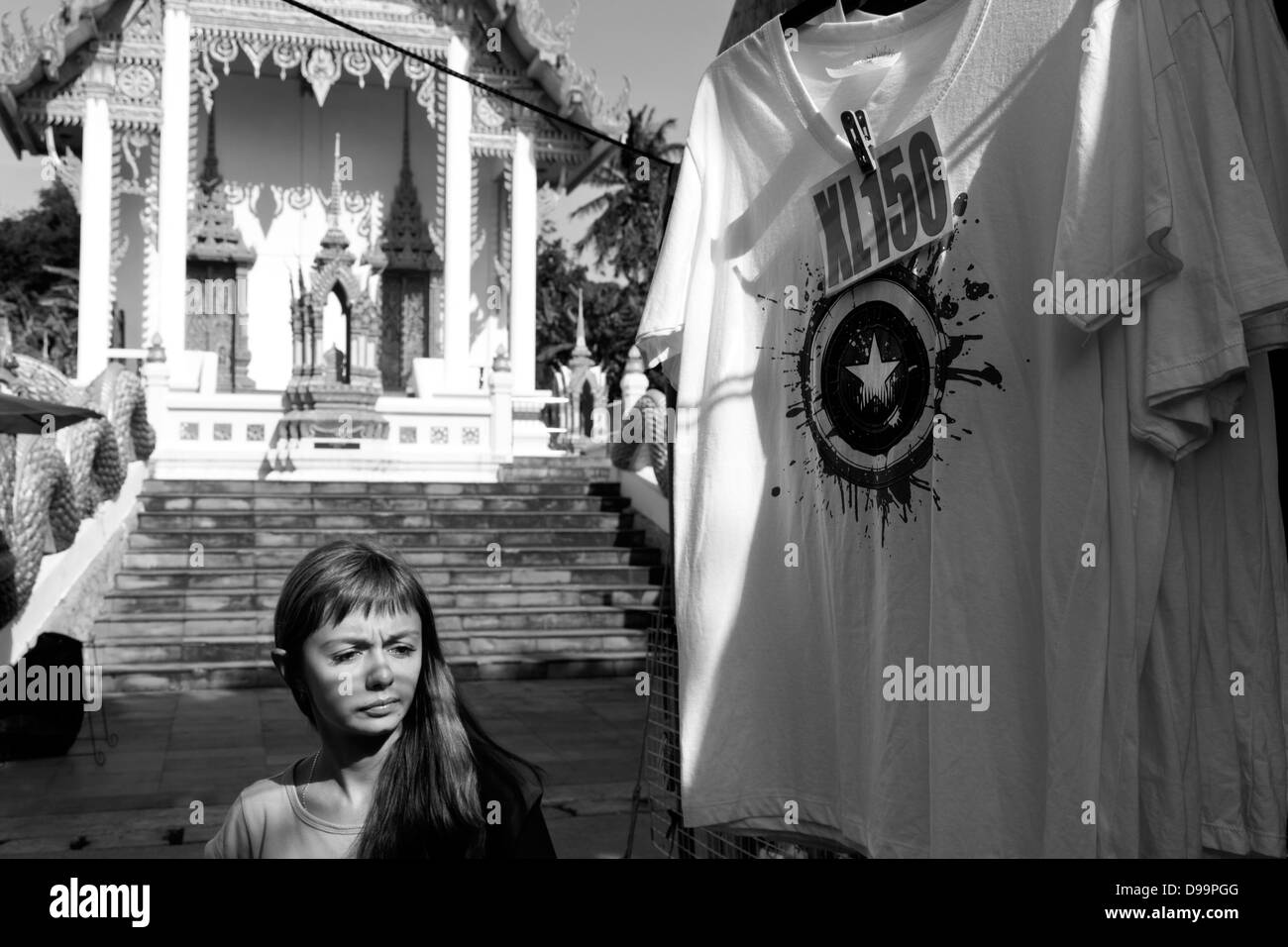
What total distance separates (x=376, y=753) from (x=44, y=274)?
132ft

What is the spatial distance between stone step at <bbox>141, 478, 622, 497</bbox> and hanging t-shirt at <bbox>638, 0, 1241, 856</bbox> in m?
10.4

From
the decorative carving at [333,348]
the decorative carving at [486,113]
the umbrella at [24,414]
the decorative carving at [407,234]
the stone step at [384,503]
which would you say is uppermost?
the decorative carving at [486,113]

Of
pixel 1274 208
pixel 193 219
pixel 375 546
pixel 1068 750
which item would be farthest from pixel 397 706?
pixel 193 219

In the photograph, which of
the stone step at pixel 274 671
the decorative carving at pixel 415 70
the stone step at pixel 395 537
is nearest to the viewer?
Result: the stone step at pixel 274 671

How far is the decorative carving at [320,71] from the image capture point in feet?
58.2

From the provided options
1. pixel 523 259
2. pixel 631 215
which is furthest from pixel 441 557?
pixel 631 215

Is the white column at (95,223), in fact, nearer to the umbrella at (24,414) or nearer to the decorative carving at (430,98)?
the decorative carving at (430,98)

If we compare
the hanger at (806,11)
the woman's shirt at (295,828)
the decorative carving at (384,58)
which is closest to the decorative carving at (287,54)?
the decorative carving at (384,58)

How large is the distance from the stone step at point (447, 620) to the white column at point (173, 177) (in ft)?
23.7

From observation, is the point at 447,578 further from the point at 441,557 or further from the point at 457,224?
the point at 457,224

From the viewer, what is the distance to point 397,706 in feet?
5.96

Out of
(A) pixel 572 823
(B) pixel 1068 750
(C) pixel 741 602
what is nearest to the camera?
(B) pixel 1068 750

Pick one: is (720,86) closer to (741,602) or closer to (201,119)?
(741,602)
